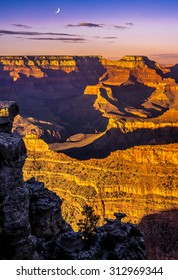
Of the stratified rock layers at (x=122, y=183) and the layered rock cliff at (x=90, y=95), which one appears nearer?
the stratified rock layers at (x=122, y=183)

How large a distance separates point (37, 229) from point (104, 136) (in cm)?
6073

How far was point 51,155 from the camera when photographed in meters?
55.7

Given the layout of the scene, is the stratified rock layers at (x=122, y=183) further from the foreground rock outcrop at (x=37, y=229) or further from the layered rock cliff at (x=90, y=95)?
the layered rock cliff at (x=90, y=95)

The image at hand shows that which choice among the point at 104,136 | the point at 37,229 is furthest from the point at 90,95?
the point at 37,229

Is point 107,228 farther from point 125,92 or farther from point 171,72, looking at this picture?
point 171,72

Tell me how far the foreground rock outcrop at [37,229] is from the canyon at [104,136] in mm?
13701

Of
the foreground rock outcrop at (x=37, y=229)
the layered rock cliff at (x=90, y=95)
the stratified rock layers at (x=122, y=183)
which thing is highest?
the layered rock cliff at (x=90, y=95)

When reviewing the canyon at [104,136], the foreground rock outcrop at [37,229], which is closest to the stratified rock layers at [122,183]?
the canyon at [104,136]

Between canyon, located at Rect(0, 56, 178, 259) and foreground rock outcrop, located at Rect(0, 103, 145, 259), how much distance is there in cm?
1370

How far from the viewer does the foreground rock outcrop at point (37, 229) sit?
49.3 ft

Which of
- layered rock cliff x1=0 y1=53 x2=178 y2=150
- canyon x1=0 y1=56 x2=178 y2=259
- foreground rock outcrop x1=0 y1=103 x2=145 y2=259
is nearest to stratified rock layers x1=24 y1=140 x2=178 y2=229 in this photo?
canyon x1=0 y1=56 x2=178 y2=259

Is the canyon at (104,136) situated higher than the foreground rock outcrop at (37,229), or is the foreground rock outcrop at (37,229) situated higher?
the canyon at (104,136)

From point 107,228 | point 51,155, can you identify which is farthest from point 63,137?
point 107,228

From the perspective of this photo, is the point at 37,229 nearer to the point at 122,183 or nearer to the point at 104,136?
the point at 122,183
